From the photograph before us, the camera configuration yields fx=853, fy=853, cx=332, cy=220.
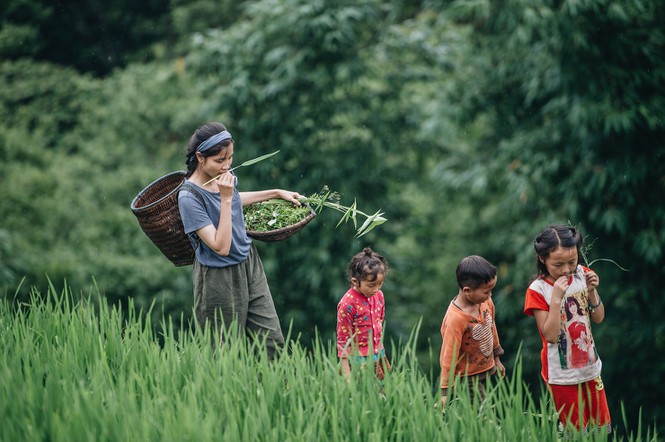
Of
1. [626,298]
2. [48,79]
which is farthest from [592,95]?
[48,79]

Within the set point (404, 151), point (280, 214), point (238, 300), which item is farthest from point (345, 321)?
point (404, 151)

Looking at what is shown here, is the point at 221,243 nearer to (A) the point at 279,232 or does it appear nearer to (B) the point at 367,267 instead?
(A) the point at 279,232

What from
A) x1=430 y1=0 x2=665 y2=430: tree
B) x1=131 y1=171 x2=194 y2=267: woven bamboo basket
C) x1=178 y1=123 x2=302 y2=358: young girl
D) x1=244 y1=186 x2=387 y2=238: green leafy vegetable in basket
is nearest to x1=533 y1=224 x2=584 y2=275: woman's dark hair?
x1=244 y1=186 x2=387 y2=238: green leafy vegetable in basket

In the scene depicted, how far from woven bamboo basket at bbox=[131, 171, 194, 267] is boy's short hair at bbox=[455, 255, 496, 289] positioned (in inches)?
50.8

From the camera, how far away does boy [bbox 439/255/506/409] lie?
3.60 metres

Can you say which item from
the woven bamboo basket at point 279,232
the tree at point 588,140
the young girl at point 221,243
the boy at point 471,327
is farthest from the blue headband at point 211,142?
the tree at point 588,140

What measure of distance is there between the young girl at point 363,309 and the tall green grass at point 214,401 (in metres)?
0.22

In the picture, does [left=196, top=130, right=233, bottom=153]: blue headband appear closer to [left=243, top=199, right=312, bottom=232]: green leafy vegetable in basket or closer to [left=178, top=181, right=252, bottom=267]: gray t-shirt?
[left=178, top=181, right=252, bottom=267]: gray t-shirt

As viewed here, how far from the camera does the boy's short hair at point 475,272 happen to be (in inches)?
141

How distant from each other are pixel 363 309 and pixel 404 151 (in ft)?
18.4

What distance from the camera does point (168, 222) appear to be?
3895 mm

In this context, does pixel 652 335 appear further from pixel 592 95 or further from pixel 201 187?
pixel 201 187

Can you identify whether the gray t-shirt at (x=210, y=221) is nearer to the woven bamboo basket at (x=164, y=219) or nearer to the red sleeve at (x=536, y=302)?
the woven bamboo basket at (x=164, y=219)

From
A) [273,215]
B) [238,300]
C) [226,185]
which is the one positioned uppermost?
[226,185]
